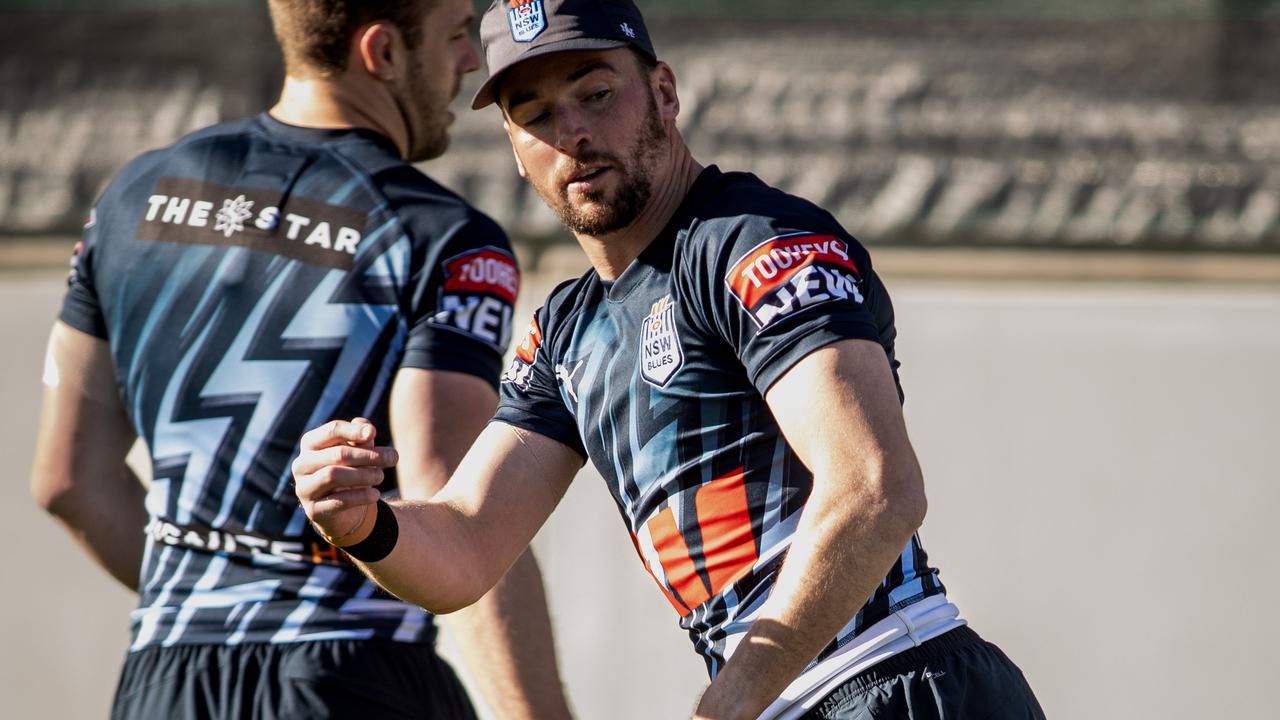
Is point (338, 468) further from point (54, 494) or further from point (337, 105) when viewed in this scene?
point (54, 494)

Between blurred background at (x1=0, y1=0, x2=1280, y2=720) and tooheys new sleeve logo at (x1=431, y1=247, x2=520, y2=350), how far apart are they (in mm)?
2061

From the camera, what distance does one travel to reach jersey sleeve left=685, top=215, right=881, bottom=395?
1.67m

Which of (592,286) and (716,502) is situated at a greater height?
(592,286)

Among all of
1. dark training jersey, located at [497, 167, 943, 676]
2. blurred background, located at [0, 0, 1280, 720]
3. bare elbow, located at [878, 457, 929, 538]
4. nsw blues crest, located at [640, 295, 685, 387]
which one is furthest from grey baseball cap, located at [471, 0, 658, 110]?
blurred background, located at [0, 0, 1280, 720]

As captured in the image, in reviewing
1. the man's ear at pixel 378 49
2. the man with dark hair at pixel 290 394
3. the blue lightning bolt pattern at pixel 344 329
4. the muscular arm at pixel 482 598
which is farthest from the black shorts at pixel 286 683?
the man's ear at pixel 378 49

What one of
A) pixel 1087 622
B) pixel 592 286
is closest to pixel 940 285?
pixel 1087 622

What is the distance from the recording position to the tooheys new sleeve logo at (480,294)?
2.40m

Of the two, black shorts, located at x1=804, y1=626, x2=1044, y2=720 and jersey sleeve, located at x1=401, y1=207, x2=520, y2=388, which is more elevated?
jersey sleeve, located at x1=401, y1=207, x2=520, y2=388

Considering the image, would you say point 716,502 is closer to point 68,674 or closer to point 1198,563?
point 1198,563

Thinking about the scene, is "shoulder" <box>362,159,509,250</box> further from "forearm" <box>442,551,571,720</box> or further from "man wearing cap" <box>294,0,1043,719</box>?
"forearm" <box>442,551,571,720</box>

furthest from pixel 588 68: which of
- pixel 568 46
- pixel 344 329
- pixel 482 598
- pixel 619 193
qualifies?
pixel 482 598

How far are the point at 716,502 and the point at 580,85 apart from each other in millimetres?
625

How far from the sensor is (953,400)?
4.48m

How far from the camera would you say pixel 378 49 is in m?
2.68
